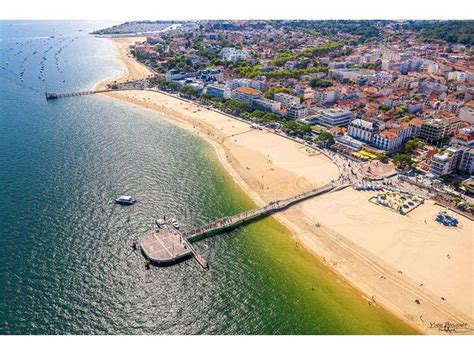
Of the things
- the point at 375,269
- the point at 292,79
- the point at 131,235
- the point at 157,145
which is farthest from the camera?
the point at 292,79

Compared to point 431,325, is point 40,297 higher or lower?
higher

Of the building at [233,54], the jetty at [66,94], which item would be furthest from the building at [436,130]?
the building at [233,54]

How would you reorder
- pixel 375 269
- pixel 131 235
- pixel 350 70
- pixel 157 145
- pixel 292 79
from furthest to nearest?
pixel 350 70 → pixel 292 79 → pixel 157 145 → pixel 131 235 → pixel 375 269

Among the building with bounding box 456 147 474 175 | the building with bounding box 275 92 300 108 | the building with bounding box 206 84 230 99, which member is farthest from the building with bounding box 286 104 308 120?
the building with bounding box 456 147 474 175

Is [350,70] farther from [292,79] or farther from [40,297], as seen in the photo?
[40,297]

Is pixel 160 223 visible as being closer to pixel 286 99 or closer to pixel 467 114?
pixel 286 99

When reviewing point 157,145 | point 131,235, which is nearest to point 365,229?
point 131,235

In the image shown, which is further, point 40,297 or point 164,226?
point 164,226
